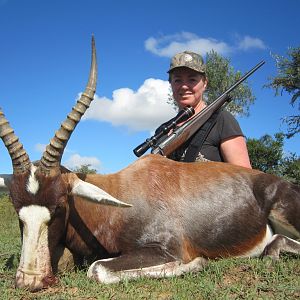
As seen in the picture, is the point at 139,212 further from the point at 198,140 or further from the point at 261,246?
the point at 198,140

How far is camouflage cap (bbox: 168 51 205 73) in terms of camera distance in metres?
7.20

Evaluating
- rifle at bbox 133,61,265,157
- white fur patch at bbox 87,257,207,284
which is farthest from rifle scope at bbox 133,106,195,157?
white fur patch at bbox 87,257,207,284

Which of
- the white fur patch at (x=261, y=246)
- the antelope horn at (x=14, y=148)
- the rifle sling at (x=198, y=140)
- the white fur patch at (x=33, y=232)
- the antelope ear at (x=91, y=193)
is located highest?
the rifle sling at (x=198, y=140)

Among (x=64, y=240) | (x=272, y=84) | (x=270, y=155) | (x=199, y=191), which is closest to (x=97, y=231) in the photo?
(x=64, y=240)

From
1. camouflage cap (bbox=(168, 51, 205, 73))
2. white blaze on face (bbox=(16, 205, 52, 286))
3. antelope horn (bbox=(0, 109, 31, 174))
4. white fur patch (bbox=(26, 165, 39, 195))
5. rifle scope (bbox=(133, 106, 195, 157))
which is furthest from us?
camouflage cap (bbox=(168, 51, 205, 73))

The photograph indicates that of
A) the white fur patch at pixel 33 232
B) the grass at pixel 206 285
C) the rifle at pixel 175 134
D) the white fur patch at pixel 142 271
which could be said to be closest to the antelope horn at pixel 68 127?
the white fur patch at pixel 33 232

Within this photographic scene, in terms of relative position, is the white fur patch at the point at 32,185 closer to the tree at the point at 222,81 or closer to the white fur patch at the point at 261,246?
the white fur patch at the point at 261,246

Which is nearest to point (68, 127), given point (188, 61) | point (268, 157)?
point (188, 61)

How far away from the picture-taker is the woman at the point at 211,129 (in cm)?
676

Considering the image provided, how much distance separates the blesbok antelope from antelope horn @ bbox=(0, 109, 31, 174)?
0.01 metres

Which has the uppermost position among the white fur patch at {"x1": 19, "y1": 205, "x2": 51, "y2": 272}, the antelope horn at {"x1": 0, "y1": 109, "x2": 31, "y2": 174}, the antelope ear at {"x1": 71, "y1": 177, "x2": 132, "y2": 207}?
the antelope horn at {"x1": 0, "y1": 109, "x2": 31, "y2": 174}

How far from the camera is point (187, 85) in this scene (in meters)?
7.47

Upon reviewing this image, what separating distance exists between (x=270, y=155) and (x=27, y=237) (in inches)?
1098

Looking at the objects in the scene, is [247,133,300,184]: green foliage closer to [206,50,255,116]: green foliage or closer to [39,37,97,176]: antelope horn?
[206,50,255,116]: green foliage
